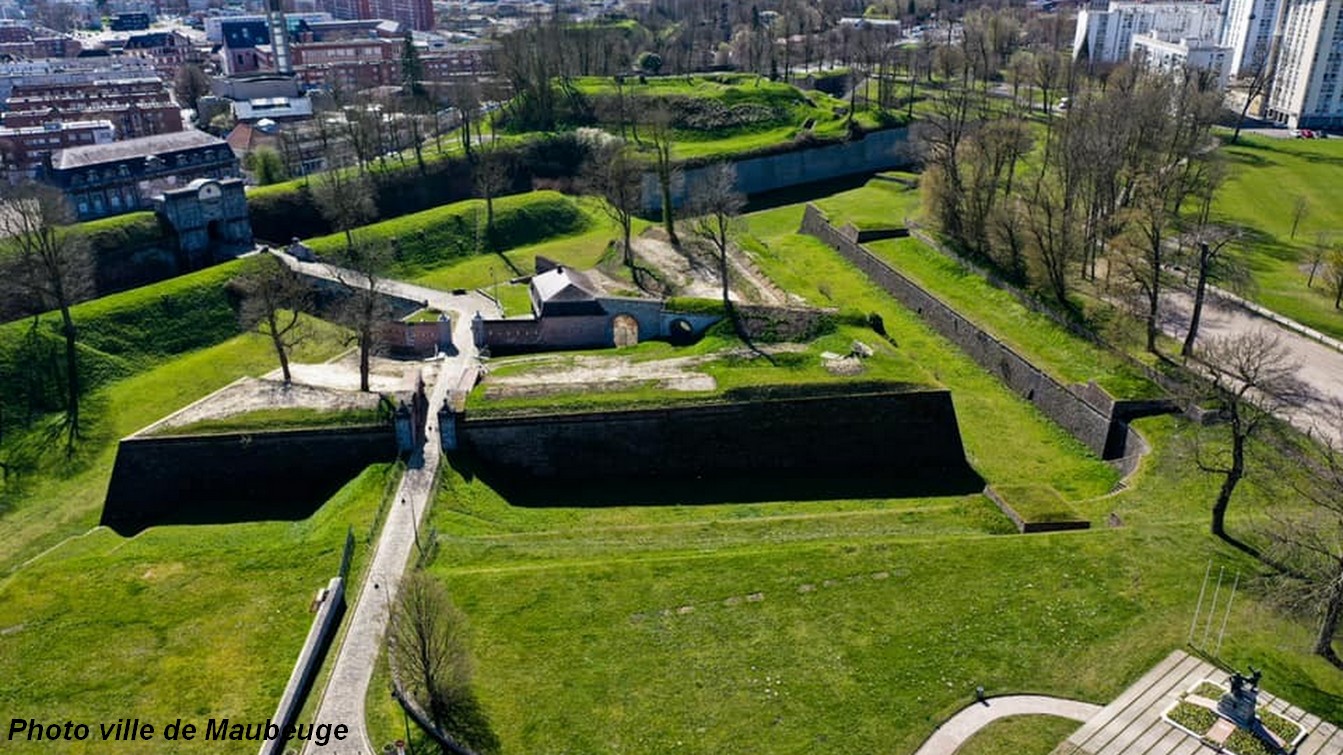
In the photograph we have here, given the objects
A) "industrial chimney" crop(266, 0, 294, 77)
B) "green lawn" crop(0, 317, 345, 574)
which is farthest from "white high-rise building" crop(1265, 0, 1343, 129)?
"industrial chimney" crop(266, 0, 294, 77)

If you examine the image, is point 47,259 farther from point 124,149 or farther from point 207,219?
point 124,149

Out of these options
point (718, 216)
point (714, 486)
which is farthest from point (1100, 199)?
point (714, 486)

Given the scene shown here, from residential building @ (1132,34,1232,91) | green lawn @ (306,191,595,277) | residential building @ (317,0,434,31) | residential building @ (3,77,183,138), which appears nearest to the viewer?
green lawn @ (306,191,595,277)

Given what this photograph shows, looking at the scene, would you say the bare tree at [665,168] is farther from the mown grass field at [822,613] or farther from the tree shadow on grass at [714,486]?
the mown grass field at [822,613]

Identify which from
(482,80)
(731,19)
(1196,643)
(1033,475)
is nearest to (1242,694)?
(1196,643)

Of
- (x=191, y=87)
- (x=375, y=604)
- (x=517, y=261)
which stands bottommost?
(x=375, y=604)

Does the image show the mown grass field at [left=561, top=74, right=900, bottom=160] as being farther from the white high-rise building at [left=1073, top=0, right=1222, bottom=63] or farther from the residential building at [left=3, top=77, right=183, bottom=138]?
the white high-rise building at [left=1073, top=0, right=1222, bottom=63]

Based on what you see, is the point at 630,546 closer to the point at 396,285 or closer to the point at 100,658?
the point at 100,658
